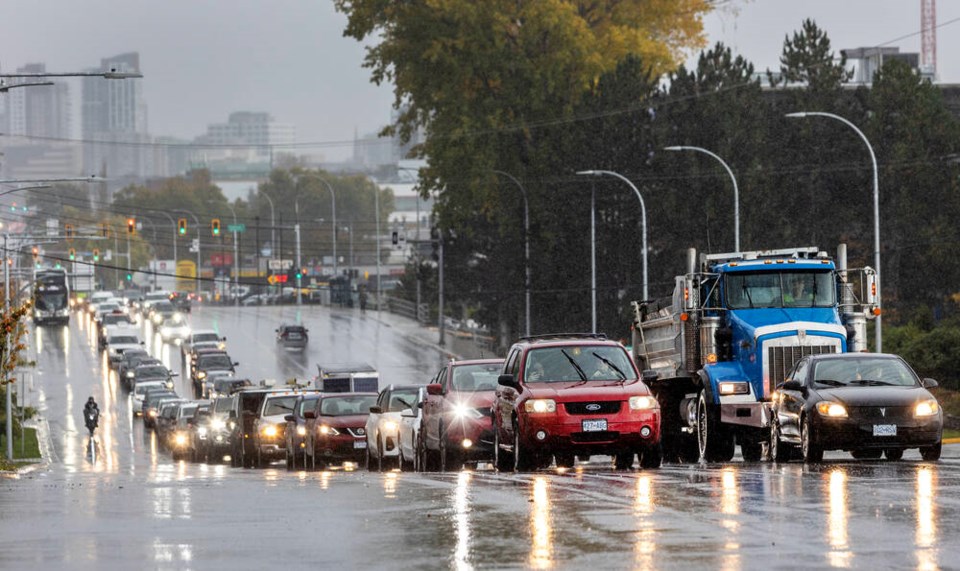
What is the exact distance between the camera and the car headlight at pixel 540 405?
2481cm

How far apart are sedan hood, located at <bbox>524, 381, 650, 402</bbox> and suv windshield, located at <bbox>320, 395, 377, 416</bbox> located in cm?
1190

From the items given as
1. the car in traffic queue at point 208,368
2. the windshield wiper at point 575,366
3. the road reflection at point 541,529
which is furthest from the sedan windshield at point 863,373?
the car in traffic queue at point 208,368

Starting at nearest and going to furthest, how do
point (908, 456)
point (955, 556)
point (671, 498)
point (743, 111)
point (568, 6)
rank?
1. point (955, 556)
2. point (671, 498)
3. point (908, 456)
4. point (743, 111)
5. point (568, 6)

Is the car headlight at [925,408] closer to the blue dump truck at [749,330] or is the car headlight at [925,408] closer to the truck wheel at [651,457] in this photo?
the blue dump truck at [749,330]

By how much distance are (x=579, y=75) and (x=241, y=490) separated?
64714mm

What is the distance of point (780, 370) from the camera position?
2855cm

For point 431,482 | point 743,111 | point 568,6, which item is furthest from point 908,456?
point 568,6

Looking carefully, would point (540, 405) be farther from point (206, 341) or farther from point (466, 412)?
point (206, 341)

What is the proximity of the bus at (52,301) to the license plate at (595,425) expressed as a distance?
96772 millimetres

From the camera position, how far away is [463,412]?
91.5 feet

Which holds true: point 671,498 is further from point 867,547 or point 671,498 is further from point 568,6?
point 568,6

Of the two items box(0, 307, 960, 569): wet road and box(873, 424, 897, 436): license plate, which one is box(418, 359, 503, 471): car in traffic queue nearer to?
box(0, 307, 960, 569): wet road

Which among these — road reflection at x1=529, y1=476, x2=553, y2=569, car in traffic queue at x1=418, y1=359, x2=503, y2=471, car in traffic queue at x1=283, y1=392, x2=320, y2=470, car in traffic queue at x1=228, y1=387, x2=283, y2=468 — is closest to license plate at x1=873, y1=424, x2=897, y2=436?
car in traffic queue at x1=418, y1=359, x2=503, y2=471

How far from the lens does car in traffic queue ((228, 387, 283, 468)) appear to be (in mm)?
42562
